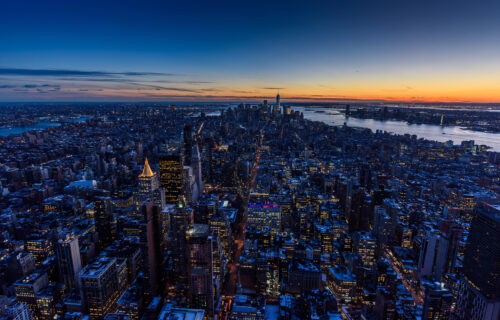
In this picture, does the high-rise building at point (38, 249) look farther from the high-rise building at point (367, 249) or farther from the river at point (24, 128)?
the river at point (24, 128)

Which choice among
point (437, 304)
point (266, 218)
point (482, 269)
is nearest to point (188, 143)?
point (266, 218)

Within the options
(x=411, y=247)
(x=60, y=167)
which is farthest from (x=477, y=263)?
(x=60, y=167)

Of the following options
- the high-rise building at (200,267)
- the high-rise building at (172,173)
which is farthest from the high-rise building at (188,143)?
the high-rise building at (200,267)

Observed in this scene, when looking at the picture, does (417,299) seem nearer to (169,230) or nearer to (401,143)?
(169,230)

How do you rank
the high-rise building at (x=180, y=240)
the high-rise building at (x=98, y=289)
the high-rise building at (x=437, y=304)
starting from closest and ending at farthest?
the high-rise building at (x=437, y=304), the high-rise building at (x=98, y=289), the high-rise building at (x=180, y=240)

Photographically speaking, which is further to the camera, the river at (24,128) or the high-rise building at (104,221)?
the river at (24,128)

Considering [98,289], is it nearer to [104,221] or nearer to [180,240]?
[180,240]

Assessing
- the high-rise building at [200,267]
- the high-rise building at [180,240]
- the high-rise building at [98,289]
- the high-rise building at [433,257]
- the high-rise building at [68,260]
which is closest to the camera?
the high-rise building at [200,267]
